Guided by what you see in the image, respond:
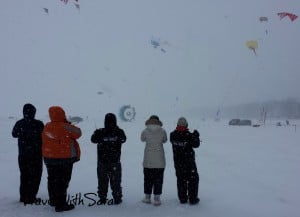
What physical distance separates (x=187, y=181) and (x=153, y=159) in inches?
33.7

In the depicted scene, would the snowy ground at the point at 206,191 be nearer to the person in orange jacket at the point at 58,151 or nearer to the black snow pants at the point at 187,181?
the black snow pants at the point at 187,181

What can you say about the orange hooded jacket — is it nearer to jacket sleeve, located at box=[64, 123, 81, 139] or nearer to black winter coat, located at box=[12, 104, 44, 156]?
jacket sleeve, located at box=[64, 123, 81, 139]

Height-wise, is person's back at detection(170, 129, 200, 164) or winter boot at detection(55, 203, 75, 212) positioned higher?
person's back at detection(170, 129, 200, 164)

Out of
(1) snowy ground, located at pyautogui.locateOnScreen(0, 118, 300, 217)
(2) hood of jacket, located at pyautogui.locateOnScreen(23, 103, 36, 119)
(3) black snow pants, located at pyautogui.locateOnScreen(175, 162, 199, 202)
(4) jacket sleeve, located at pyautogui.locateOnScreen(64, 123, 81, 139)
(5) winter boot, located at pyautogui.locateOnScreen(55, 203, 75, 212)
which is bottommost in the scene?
(1) snowy ground, located at pyautogui.locateOnScreen(0, 118, 300, 217)

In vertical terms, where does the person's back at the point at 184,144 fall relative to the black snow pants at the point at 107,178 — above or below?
above

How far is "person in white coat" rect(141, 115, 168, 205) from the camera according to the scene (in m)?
7.21

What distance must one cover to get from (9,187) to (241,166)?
8.90 meters

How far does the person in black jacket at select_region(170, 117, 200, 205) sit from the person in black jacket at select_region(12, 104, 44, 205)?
9.39ft


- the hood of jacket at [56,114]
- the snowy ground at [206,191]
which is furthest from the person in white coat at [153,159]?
the hood of jacket at [56,114]

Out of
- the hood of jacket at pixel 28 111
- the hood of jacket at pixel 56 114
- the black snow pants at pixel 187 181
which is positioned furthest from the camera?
the black snow pants at pixel 187 181

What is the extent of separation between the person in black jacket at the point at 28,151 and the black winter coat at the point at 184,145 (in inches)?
113

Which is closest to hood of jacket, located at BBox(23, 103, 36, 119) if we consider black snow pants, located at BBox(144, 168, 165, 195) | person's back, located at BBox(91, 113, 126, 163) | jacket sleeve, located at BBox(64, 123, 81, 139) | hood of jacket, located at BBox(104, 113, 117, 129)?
jacket sleeve, located at BBox(64, 123, 81, 139)

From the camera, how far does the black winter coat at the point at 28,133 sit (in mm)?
6887

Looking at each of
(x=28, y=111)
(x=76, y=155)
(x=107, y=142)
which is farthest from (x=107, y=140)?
(x=28, y=111)
